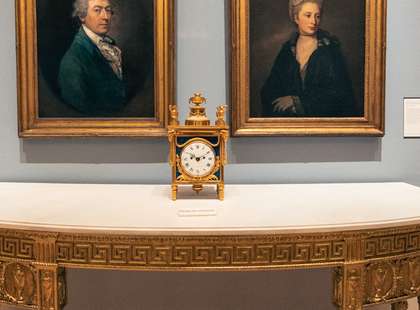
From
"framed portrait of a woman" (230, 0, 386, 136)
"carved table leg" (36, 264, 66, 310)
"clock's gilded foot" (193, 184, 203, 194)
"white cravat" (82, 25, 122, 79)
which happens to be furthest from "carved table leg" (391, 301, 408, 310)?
"white cravat" (82, 25, 122, 79)

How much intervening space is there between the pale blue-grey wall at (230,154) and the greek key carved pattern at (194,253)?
0.73 m

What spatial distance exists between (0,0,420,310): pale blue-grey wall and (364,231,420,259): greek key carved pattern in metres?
0.64

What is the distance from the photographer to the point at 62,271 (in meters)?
1.62

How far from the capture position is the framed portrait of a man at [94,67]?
2.19 meters

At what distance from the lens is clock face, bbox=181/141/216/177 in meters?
1.91

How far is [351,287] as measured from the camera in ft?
5.26

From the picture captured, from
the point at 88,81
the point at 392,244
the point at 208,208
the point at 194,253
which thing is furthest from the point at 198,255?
the point at 88,81

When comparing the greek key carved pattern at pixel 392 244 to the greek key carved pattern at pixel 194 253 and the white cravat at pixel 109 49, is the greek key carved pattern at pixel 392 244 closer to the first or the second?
the greek key carved pattern at pixel 194 253

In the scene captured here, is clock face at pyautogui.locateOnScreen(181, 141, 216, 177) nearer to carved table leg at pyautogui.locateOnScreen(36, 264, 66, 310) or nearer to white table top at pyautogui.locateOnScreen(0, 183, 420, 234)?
white table top at pyautogui.locateOnScreen(0, 183, 420, 234)

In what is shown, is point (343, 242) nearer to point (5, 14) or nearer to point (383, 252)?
point (383, 252)

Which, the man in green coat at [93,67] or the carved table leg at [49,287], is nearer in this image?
the carved table leg at [49,287]

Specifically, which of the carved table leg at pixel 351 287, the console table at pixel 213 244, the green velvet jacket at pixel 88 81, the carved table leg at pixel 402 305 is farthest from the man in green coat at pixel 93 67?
the carved table leg at pixel 402 305

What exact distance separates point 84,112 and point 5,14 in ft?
1.96

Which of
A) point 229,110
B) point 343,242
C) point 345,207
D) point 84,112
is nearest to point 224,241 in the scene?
point 343,242
